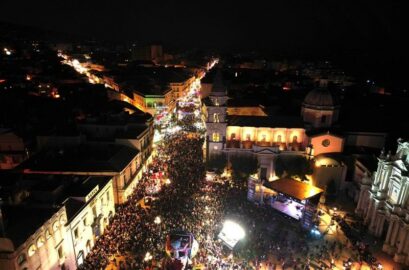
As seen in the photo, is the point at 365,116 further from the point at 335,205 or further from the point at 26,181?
the point at 26,181

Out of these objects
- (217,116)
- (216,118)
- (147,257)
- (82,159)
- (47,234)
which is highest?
(217,116)

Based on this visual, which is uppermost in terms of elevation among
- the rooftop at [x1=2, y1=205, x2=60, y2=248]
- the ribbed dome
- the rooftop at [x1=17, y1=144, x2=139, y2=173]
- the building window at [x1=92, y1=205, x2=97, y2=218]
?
the ribbed dome

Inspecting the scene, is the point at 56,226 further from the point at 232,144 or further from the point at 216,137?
the point at 232,144

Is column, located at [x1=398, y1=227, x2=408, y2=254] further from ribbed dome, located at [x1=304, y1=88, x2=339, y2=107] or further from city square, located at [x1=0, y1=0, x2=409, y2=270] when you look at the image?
ribbed dome, located at [x1=304, y1=88, x2=339, y2=107]

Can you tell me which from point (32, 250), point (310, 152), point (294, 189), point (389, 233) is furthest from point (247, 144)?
point (32, 250)

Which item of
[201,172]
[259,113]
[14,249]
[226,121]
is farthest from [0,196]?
[259,113]

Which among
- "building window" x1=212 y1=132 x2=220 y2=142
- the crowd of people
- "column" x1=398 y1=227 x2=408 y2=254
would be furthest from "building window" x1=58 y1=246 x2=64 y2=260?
"column" x1=398 y1=227 x2=408 y2=254
